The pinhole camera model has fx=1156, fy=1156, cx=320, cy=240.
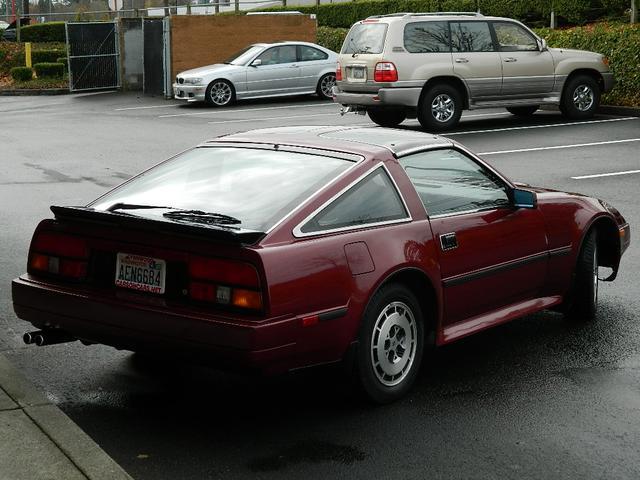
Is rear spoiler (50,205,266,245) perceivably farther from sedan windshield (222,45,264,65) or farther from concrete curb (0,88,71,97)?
concrete curb (0,88,71,97)

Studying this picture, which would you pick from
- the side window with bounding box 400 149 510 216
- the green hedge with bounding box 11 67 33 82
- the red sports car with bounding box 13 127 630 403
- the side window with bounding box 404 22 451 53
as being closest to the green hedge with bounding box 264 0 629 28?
the side window with bounding box 404 22 451 53

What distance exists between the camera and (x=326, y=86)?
28156 mm

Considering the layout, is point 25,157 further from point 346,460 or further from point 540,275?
point 346,460

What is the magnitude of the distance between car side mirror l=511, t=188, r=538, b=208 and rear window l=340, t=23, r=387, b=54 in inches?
507

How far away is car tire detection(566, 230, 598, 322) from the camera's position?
7.41 metres

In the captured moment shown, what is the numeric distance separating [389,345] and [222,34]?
999 inches

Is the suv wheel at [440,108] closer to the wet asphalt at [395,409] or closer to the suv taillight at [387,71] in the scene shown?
the suv taillight at [387,71]

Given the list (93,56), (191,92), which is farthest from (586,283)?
(93,56)

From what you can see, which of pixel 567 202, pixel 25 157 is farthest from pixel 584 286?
pixel 25 157

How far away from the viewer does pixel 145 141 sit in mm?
19516

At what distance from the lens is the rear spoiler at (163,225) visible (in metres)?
5.30

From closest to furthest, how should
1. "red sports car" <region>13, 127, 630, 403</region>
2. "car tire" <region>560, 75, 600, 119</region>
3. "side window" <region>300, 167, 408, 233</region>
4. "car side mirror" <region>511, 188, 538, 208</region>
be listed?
"red sports car" <region>13, 127, 630, 403</region>
"side window" <region>300, 167, 408, 233</region>
"car side mirror" <region>511, 188, 538, 208</region>
"car tire" <region>560, 75, 600, 119</region>

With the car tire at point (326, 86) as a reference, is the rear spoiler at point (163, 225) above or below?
above

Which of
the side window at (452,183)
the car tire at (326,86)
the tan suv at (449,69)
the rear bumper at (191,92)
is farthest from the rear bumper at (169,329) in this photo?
the car tire at (326,86)
